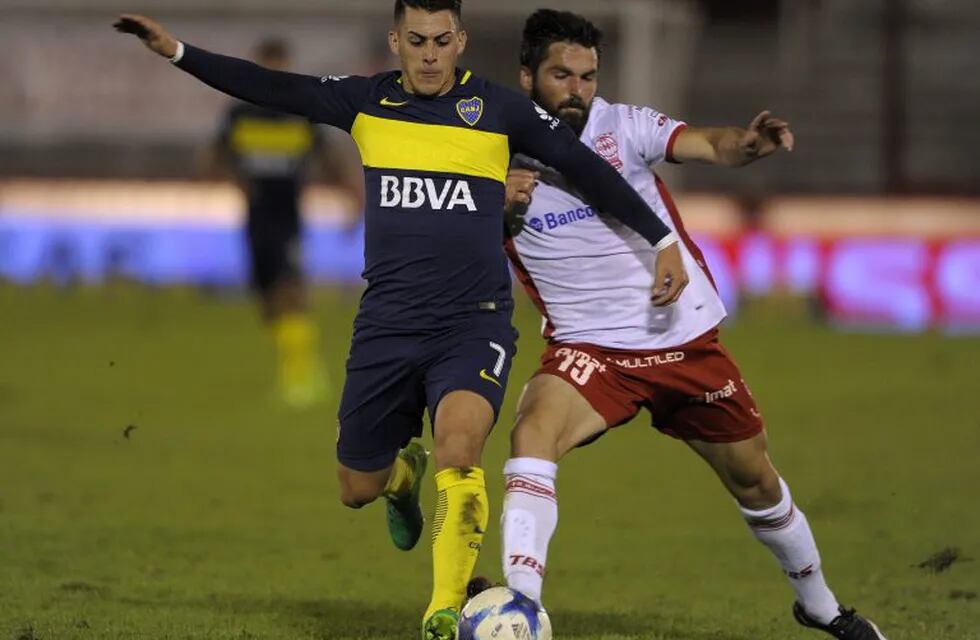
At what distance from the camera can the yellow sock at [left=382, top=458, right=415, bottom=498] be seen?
6.82 meters

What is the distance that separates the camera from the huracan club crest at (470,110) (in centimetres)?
615

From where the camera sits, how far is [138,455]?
1164 cm

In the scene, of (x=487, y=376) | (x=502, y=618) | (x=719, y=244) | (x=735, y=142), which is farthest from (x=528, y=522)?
(x=719, y=244)

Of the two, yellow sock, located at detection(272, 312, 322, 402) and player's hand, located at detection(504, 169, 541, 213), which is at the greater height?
player's hand, located at detection(504, 169, 541, 213)

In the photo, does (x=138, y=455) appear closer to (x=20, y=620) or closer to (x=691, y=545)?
(x=691, y=545)

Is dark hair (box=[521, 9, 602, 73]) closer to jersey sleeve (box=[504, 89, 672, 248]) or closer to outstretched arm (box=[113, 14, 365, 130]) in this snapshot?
jersey sleeve (box=[504, 89, 672, 248])

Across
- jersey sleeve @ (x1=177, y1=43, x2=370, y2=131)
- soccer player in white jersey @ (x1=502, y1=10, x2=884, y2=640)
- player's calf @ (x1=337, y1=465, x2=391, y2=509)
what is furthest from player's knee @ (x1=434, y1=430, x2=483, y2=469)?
jersey sleeve @ (x1=177, y1=43, x2=370, y2=131)

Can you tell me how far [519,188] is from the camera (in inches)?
250

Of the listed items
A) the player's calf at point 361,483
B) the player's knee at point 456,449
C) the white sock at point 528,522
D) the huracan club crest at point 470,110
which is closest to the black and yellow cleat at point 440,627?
the white sock at point 528,522

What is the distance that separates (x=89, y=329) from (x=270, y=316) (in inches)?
222

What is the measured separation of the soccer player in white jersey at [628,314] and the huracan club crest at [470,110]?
1.07 ft

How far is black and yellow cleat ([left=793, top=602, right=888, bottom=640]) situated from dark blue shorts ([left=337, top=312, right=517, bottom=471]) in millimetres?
1404

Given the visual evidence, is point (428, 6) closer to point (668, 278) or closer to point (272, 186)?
point (668, 278)

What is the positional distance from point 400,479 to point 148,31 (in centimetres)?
195
